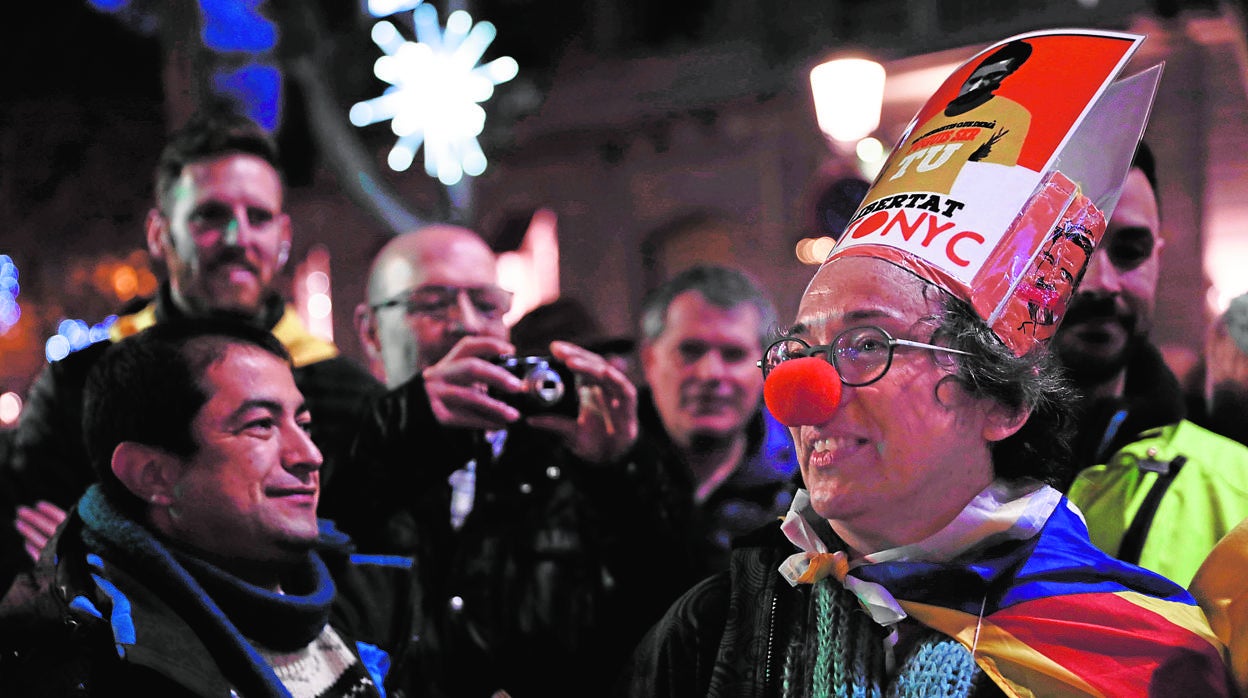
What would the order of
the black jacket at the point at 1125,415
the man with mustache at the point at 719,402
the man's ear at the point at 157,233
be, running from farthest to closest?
1. the man's ear at the point at 157,233
2. the man with mustache at the point at 719,402
3. the black jacket at the point at 1125,415

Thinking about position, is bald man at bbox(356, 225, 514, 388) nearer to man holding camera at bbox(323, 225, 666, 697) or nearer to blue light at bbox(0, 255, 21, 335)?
man holding camera at bbox(323, 225, 666, 697)

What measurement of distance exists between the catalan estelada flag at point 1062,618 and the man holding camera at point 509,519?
3.43ft

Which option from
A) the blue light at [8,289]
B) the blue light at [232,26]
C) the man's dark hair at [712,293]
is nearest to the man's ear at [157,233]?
the man's dark hair at [712,293]

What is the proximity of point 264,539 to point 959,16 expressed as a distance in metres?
10.1

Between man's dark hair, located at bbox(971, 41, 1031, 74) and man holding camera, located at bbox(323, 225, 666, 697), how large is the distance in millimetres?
1147

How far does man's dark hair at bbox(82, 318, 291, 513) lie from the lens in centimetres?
221

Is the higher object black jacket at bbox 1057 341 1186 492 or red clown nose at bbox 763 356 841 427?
red clown nose at bbox 763 356 841 427

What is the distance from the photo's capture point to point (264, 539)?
2.20 m

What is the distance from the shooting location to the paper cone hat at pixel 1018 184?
186cm

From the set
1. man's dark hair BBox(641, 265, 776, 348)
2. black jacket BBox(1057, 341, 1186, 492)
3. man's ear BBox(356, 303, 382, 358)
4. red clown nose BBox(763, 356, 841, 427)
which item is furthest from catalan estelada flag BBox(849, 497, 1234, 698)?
man's ear BBox(356, 303, 382, 358)

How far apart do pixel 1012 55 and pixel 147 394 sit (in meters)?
1.68

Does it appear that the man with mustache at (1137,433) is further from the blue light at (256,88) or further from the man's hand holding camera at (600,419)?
the blue light at (256,88)

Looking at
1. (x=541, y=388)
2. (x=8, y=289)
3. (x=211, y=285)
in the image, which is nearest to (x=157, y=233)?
(x=211, y=285)

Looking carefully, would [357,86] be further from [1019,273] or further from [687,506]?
[1019,273]
